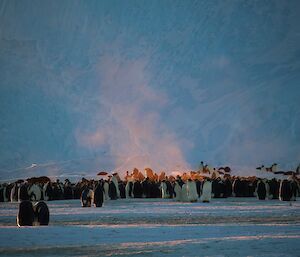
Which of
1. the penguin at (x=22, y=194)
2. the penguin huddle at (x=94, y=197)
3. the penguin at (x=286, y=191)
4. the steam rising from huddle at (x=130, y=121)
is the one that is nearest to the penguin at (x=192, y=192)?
the penguin at (x=286, y=191)

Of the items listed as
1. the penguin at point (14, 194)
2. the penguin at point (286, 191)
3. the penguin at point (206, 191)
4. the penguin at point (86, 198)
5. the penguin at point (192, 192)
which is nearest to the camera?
the penguin at point (86, 198)

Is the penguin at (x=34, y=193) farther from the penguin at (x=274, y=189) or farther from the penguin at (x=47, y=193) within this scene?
the penguin at (x=274, y=189)

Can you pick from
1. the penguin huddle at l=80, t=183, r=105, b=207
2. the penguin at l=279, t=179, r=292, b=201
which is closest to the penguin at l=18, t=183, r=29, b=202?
the penguin huddle at l=80, t=183, r=105, b=207

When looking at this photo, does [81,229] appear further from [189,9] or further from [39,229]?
[189,9]

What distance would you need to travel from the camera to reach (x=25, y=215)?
12.5 meters

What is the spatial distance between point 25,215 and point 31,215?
137 millimetres

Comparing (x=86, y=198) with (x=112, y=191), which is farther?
(x=112, y=191)

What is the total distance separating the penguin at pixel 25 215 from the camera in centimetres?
1248

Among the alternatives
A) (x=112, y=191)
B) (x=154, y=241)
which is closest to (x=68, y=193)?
(x=112, y=191)

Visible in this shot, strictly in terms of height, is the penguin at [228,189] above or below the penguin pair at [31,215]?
above

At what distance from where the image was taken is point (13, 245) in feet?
28.9

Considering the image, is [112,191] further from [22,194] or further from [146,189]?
[22,194]

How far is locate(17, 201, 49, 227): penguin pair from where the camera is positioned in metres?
12.5

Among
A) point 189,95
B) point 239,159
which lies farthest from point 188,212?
point 189,95
